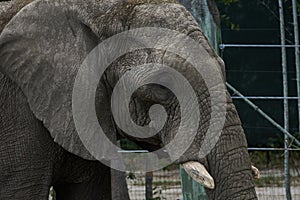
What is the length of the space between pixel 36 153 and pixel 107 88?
669 millimetres

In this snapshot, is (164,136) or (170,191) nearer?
(164,136)

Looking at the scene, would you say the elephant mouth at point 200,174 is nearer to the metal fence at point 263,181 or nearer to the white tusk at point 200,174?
the white tusk at point 200,174

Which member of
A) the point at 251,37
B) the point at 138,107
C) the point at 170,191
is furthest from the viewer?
the point at 251,37

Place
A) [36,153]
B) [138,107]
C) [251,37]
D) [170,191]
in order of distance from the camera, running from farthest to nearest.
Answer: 1. [251,37]
2. [170,191]
3. [36,153]
4. [138,107]

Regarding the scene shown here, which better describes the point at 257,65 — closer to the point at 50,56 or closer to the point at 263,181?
the point at 263,181

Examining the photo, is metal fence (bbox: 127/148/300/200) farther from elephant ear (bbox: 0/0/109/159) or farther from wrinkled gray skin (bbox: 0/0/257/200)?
elephant ear (bbox: 0/0/109/159)

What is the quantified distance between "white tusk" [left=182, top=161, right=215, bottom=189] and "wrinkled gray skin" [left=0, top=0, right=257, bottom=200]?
0.05 metres

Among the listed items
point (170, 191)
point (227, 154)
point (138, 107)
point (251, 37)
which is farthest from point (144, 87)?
point (251, 37)

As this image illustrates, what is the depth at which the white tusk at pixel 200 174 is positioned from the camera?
552cm

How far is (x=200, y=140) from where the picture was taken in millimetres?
5703

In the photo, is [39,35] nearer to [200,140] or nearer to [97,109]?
[97,109]

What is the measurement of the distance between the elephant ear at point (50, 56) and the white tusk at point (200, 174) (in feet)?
2.74

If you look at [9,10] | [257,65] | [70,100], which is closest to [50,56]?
[70,100]

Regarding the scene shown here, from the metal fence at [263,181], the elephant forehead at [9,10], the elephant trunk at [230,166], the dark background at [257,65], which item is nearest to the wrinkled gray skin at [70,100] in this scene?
the elephant trunk at [230,166]
